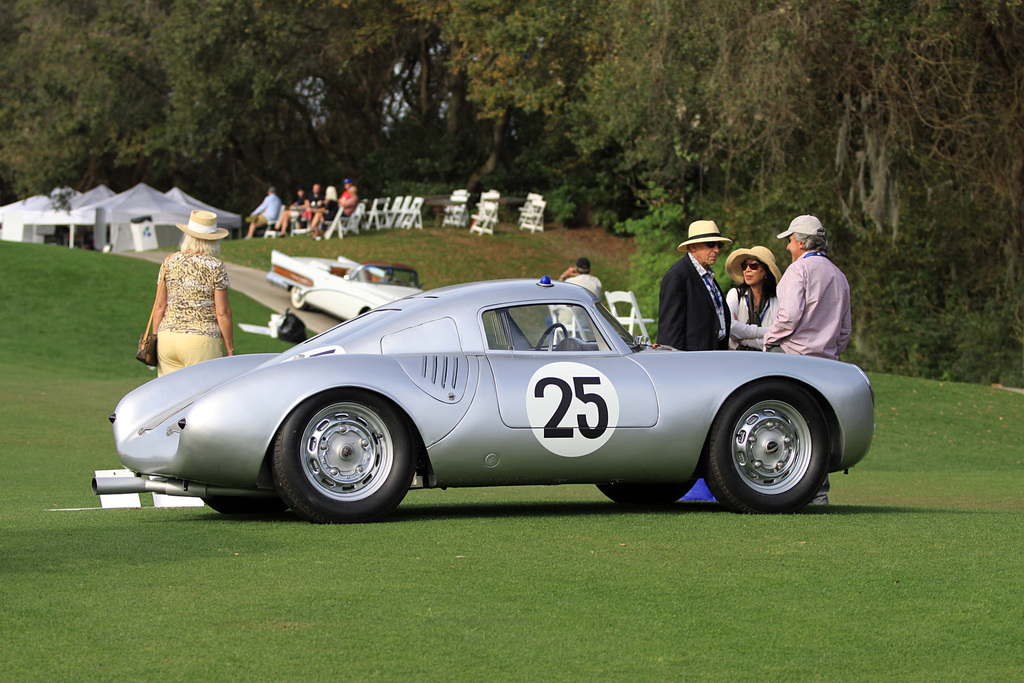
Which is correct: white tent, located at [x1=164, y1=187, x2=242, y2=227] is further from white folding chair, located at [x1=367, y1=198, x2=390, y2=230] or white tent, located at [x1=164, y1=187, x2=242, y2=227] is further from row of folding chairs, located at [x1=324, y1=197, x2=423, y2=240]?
white folding chair, located at [x1=367, y1=198, x2=390, y2=230]

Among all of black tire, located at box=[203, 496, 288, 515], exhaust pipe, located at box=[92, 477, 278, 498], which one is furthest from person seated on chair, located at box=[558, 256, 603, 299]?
exhaust pipe, located at box=[92, 477, 278, 498]

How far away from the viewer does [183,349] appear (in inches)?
328

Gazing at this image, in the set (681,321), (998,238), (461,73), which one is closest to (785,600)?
(681,321)

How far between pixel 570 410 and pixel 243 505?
2.09m

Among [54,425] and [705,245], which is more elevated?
[705,245]

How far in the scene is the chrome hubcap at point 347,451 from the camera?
617 cm

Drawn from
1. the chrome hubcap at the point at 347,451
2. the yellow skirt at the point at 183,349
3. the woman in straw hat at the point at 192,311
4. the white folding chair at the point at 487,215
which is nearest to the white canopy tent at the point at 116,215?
the white folding chair at the point at 487,215

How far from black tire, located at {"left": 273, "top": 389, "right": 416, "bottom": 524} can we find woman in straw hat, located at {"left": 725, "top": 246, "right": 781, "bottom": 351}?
3097 mm

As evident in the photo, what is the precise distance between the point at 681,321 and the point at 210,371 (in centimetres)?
299

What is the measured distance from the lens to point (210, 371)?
704cm

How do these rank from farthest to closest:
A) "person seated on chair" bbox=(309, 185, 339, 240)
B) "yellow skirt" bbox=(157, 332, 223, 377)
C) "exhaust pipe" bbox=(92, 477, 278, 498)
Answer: "person seated on chair" bbox=(309, 185, 339, 240) → "yellow skirt" bbox=(157, 332, 223, 377) → "exhaust pipe" bbox=(92, 477, 278, 498)

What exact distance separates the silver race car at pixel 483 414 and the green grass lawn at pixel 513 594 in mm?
263

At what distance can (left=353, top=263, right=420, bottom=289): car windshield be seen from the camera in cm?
2545

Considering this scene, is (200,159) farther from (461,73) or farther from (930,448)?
(930,448)
